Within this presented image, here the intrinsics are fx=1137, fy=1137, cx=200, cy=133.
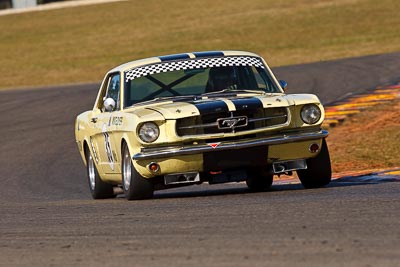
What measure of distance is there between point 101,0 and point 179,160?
197ft

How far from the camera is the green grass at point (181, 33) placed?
133ft

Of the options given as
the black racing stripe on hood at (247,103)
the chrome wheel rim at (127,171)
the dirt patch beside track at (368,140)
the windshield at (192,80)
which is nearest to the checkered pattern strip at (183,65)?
the windshield at (192,80)

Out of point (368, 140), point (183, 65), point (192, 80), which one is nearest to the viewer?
point (192, 80)

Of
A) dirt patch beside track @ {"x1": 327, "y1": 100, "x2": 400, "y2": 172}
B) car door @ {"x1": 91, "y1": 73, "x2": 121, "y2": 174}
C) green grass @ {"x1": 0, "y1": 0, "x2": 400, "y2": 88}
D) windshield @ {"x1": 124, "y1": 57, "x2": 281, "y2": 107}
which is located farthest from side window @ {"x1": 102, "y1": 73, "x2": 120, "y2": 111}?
green grass @ {"x1": 0, "y1": 0, "x2": 400, "y2": 88}

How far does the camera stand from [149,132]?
9867 millimetres

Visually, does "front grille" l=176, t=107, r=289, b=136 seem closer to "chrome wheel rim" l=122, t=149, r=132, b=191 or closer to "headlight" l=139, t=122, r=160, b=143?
"headlight" l=139, t=122, r=160, b=143

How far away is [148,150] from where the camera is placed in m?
9.88

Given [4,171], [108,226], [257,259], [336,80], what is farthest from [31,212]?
[336,80]

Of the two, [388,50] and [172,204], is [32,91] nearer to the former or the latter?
[388,50]

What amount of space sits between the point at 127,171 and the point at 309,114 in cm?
175

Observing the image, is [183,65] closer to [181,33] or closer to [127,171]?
[127,171]

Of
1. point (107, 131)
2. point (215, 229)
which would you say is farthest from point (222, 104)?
point (215, 229)

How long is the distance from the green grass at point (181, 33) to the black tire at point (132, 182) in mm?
25655

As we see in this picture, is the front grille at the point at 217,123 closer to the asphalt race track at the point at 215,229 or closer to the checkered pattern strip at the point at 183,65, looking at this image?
the asphalt race track at the point at 215,229
